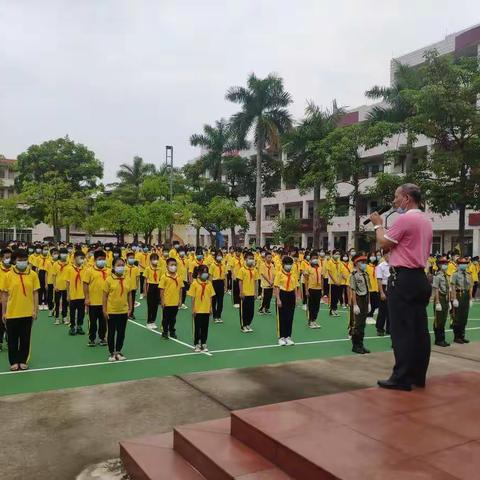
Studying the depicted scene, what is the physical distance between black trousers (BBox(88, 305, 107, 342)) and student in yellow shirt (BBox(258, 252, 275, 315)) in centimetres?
494

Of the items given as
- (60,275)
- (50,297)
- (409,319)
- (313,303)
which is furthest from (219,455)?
(50,297)

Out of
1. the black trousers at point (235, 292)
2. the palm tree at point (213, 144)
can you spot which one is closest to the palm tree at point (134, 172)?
the palm tree at point (213, 144)

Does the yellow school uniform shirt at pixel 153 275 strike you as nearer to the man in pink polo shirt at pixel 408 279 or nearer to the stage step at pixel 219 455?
the stage step at pixel 219 455

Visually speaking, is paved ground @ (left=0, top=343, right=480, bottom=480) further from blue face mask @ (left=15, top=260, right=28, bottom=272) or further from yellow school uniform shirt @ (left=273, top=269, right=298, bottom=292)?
blue face mask @ (left=15, top=260, right=28, bottom=272)

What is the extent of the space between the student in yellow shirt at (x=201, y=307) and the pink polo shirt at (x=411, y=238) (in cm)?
455

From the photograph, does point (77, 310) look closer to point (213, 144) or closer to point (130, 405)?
point (130, 405)

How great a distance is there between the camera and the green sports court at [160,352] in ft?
22.5

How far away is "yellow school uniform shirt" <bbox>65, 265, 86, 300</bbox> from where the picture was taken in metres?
9.77

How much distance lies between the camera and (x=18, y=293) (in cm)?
707

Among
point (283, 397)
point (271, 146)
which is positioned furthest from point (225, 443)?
point (271, 146)

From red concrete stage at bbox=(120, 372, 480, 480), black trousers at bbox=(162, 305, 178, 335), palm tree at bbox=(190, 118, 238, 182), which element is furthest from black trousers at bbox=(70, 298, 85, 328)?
palm tree at bbox=(190, 118, 238, 182)

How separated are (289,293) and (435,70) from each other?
11.7 metres

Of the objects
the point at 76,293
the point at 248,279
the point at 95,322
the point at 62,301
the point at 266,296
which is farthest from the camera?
the point at 266,296

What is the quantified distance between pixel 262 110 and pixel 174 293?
24.0 m
